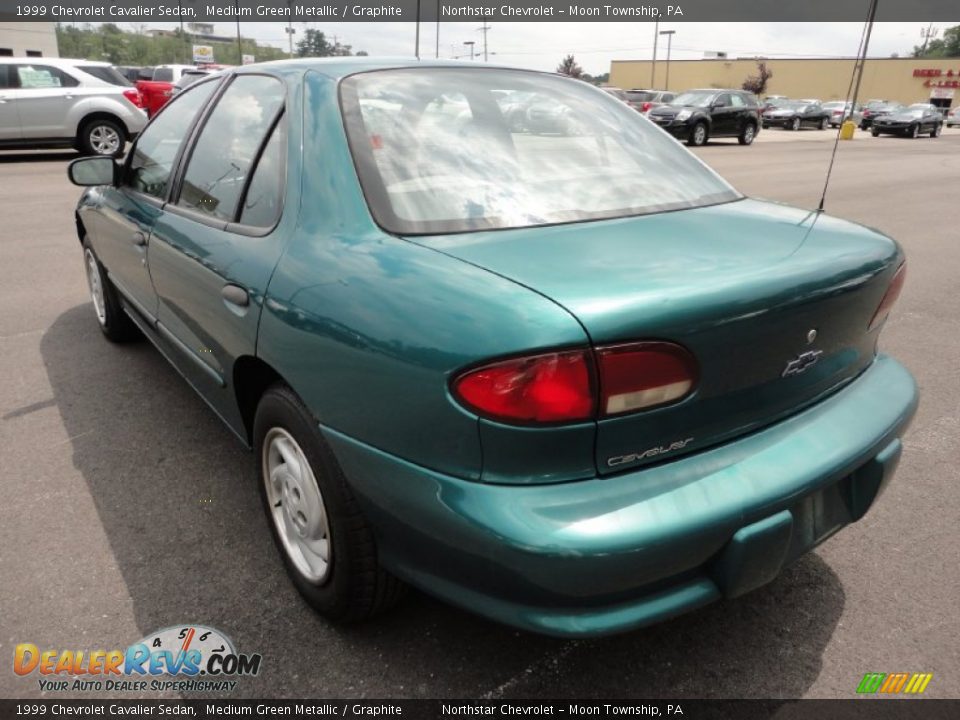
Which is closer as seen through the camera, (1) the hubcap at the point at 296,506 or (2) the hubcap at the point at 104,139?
(1) the hubcap at the point at 296,506

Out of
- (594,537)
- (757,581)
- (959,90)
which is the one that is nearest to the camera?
(594,537)

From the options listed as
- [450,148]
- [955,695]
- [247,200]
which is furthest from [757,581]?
[247,200]

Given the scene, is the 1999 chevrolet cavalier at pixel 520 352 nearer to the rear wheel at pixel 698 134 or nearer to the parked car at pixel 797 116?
the rear wheel at pixel 698 134

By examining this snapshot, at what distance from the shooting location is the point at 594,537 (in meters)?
1.50

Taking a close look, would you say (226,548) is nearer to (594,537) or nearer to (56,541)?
(56,541)

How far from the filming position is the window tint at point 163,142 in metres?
3.07

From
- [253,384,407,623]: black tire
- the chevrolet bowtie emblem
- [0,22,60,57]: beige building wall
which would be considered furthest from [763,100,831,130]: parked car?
[253,384,407,623]: black tire

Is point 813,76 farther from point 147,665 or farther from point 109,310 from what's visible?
point 147,665

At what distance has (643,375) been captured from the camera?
1562mm

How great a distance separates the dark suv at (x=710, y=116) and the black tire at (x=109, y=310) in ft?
66.1

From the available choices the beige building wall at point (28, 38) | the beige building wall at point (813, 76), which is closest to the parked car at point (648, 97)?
the beige building wall at point (28, 38)

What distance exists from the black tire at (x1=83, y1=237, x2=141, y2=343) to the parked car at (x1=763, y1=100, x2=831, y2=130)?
129 ft

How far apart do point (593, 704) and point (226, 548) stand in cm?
133

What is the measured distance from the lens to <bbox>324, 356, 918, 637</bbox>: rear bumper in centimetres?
151
